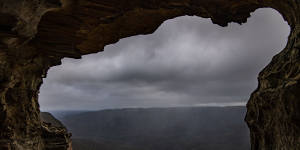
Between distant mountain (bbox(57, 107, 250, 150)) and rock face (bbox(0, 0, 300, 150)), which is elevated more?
rock face (bbox(0, 0, 300, 150))

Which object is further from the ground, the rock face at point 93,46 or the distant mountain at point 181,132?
the rock face at point 93,46

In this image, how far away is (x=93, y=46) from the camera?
13766 mm

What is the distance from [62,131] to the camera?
1783 cm

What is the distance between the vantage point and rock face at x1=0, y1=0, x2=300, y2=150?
7671mm

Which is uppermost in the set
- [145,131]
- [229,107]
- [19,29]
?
[19,29]

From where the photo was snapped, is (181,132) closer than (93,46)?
No

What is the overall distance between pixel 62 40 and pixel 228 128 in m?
161

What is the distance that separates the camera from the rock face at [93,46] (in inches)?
302

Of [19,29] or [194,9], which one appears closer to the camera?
[19,29]

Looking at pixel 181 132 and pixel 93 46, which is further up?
pixel 93 46

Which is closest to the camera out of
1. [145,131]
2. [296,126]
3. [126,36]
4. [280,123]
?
[296,126]

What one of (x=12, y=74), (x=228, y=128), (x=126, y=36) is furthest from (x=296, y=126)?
(x=228, y=128)

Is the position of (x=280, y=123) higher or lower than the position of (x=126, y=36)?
lower

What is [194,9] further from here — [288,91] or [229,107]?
[229,107]
